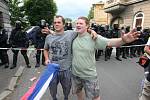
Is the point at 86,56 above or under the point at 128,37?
under

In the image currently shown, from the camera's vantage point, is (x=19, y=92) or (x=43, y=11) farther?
(x=43, y=11)

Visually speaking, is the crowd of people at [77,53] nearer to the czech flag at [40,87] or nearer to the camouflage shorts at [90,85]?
the camouflage shorts at [90,85]

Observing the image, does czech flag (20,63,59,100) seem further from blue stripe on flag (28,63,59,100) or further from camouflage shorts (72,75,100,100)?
camouflage shorts (72,75,100,100)

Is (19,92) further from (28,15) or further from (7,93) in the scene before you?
(28,15)

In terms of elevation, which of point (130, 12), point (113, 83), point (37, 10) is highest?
point (37, 10)

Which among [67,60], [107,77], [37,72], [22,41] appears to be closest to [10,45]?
[22,41]

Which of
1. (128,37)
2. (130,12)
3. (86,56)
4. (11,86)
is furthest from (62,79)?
(130,12)

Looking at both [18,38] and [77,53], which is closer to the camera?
[77,53]

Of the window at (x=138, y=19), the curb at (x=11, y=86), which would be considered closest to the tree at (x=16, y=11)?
the window at (x=138, y=19)

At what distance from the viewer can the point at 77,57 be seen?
4.65 meters

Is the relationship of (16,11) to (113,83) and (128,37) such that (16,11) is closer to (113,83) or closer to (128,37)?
(113,83)

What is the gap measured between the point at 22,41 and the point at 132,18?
1796 cm

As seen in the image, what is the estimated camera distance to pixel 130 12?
89.1 ft

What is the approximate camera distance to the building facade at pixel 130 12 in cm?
2409
